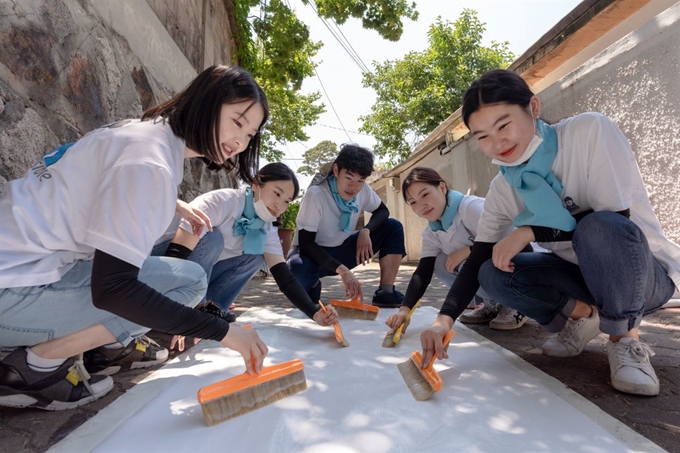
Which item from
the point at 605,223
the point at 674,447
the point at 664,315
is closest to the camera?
the point at 674,447

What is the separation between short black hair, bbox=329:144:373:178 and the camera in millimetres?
2777

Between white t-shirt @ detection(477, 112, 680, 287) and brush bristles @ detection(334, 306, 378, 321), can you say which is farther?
brush bristles @ detection(334, 306, 378, 321)

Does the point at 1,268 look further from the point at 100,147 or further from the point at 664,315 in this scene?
the point at 664,315

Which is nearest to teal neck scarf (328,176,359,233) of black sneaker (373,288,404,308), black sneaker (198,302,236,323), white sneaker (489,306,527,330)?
black sneaker (373,288,404,308)

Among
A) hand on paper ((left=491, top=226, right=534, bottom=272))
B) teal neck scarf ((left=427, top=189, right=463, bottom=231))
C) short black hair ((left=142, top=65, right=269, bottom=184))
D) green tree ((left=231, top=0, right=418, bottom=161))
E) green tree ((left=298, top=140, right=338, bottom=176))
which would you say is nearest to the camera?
short black hair ((left=142, top=65, right=269, bottom=184))

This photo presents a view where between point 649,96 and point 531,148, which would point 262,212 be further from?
point 649,96

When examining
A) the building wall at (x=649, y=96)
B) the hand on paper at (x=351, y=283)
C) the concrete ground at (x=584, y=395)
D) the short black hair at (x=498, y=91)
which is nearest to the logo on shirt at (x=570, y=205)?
the short black hair at (x=498, y=91)

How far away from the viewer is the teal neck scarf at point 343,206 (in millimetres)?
2961

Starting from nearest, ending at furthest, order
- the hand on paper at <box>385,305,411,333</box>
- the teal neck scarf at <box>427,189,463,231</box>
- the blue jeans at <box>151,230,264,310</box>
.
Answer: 1. the hand on paper at <box>385,305,411,333</box>
2. the teal neck scarf at <box>427,189,463,231</box>
3. the blue jeans at <box>151,230,264,310</box>

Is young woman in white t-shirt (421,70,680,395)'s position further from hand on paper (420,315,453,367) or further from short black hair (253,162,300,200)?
short black hair (253,162,300,200)

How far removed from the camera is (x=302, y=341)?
2.04m

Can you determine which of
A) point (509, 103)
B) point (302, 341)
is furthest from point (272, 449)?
point (509, 103)

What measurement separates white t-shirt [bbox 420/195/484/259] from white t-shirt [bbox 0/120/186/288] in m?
1.50

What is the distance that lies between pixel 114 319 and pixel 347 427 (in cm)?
74
